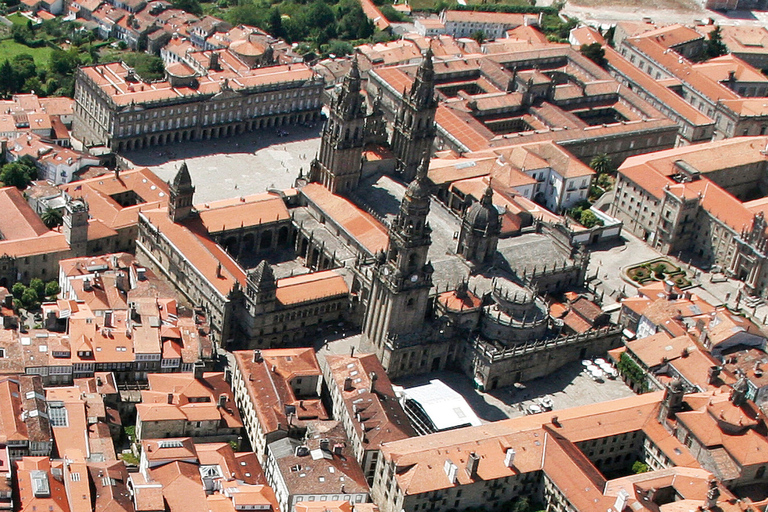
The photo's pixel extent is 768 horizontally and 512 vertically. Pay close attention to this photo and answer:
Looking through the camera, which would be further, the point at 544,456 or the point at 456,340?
the point at 456,340

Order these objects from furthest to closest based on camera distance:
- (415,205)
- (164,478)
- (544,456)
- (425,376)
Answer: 1. (425,376)
2. (415,205)
3. (544,456)
4. (164,478)

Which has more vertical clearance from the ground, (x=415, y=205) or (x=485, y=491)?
(x=415, y=205)

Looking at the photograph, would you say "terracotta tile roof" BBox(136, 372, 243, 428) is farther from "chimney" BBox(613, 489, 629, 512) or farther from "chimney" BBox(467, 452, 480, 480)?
→ "chimney" BBox(613, 489, 629, 512)

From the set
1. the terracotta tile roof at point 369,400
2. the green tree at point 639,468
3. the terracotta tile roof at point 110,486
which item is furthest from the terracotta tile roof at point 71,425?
the green tree at point 639,468

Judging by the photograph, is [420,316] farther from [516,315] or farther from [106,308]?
[106,308]

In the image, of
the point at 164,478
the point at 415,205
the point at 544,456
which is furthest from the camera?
the point at 415,205

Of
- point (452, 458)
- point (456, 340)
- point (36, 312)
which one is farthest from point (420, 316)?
point (36, 312)

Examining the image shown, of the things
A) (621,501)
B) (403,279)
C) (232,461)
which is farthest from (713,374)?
(232,461)
